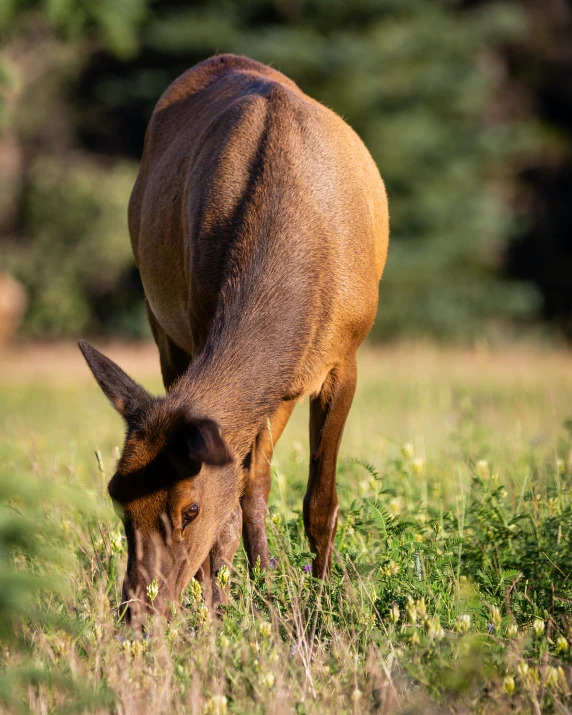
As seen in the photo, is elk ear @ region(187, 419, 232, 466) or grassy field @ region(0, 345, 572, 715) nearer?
grassy field @ region(0, 345, 572, 715)

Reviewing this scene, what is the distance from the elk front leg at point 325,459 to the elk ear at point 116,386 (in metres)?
1.29

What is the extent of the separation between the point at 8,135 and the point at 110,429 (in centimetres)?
1742

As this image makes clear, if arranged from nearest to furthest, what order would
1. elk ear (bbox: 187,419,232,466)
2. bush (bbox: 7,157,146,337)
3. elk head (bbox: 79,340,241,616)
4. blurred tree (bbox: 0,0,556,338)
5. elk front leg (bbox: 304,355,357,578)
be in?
elk ear (bbox: 187,419,232,466), elk head (bbox: 79,340,241,616), elk front leg (bbox: 304,355,357,578), blurred tree (bbox: 0,0,556,338), bush (bbox: 7,157,146,337)

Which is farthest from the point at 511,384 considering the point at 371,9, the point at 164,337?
the point at 371,9

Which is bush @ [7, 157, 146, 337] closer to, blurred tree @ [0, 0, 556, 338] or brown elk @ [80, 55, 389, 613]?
blurred tree @ [0, 0, 556, 338]

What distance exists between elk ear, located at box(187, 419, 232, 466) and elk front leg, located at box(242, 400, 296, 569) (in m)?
1.32

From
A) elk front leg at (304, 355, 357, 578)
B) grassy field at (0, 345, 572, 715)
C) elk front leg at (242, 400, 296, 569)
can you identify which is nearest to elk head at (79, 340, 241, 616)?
grassy field at (0, 345, 572, 715)

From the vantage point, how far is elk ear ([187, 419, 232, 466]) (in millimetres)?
3463

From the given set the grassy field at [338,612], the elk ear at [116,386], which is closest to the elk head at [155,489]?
the elk ear at [116,386]

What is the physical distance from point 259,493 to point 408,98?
1942 centimetres

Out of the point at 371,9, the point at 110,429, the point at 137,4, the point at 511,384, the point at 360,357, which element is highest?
the point at 137,4

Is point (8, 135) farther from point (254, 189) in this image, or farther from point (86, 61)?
point (254, 189)

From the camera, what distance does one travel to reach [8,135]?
1021 inches

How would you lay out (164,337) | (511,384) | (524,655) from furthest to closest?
(511,384)
(164,337)
(524,655)
